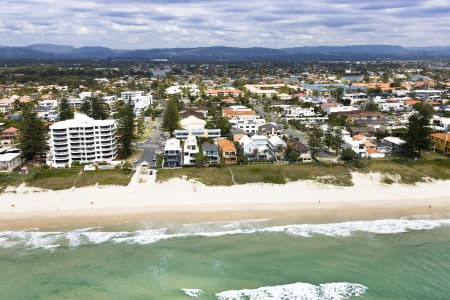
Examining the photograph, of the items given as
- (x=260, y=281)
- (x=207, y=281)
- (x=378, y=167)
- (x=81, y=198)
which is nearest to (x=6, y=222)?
(x=81, y=198)

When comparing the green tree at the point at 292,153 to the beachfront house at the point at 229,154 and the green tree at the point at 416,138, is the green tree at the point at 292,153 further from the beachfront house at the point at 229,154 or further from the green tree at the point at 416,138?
the green tree at the point at 416,138

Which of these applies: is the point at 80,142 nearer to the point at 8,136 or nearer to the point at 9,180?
the point at 9,180

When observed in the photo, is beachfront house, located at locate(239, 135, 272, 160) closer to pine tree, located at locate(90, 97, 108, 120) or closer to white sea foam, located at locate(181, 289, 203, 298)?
white sea foam, located at locate(181, 289, 203, 298)

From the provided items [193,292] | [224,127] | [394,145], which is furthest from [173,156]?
[394,145]

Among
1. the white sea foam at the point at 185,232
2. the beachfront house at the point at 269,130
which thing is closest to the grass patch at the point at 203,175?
the white sea foam at the point at 185,232

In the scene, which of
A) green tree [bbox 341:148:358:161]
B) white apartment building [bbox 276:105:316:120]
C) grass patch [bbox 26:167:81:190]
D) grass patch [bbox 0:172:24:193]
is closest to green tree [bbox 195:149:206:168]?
grass patch [bbox 26:167:81:190]

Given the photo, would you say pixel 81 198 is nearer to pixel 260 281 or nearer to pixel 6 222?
pixel 6 222
